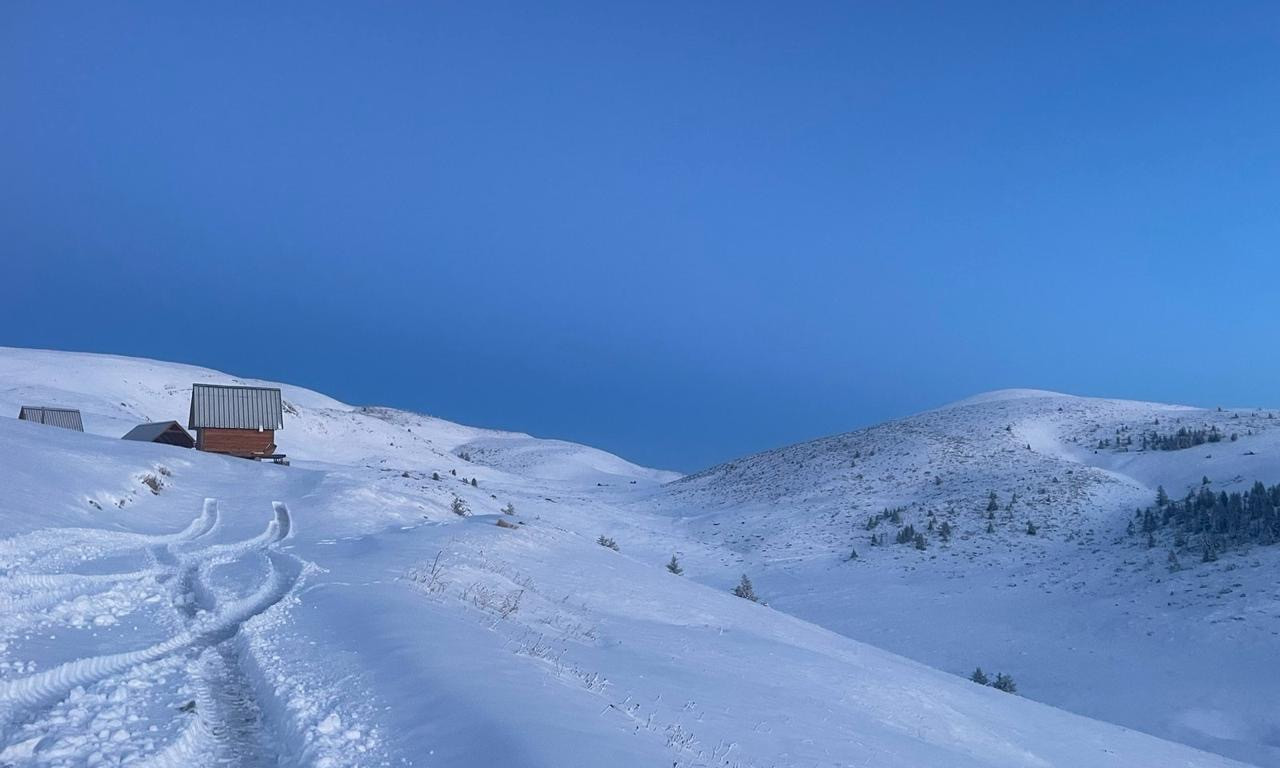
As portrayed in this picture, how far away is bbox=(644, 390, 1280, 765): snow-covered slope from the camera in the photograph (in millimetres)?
18359

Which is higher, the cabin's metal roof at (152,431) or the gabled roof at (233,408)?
the gabled roof at (233,408)

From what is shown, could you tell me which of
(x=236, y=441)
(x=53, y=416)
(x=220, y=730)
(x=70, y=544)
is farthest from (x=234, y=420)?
(x=220, y=730)

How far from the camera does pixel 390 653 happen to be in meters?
7.30

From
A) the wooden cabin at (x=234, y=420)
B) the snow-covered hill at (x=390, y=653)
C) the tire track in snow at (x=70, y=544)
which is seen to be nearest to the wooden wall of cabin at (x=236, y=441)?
the wooden cabin at (x=234, y=420)

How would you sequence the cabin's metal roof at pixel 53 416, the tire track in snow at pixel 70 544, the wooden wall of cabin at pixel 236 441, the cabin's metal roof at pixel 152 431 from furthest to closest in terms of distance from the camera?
the cabin's metal roof at pixel 53 416
the cabin's metal roof at pixel 152 431
the wooden wall of cabin at pixel 236 441
the tire track in snow at pixel 70 544

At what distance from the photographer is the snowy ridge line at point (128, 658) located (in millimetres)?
5527

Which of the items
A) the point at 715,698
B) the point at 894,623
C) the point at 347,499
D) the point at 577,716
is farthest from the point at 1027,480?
the point at 577,716

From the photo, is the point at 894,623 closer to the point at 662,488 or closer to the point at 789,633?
the point at 789,633

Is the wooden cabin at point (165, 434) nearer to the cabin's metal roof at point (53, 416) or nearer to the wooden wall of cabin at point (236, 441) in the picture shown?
the wooden wall of cabin at point (236, 441)

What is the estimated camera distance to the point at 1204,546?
24766 millimetres

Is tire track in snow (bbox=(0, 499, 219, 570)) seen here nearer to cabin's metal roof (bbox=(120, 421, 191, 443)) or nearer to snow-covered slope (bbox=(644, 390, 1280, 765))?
snow-covered slope (bbox=(644, 390, 1280, 765))

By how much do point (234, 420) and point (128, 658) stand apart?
1260 inches

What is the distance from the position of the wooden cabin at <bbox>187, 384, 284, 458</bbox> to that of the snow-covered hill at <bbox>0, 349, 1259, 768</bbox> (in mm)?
11174

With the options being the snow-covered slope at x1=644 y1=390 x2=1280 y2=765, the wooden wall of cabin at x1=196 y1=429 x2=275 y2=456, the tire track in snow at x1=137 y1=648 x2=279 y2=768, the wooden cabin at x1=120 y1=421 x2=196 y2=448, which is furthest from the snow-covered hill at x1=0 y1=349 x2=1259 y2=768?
the wooden cabin at x1=120 y1=421 x2=196 y2=448
